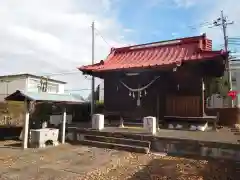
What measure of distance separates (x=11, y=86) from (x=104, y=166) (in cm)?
3135

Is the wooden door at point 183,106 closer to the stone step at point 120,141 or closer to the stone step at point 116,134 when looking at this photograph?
the stone step at point 116,134

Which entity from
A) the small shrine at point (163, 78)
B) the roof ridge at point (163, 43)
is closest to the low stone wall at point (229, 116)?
the small shrine at point (163, 78)

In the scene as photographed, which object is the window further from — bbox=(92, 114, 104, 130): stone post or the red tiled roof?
bbox=(92, 114, 104, 130): stone post

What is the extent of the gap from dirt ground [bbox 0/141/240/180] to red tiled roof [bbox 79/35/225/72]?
19.4 ft

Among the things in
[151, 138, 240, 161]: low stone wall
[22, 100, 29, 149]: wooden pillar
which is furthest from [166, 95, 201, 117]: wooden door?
[22, 100, 29, 149]: wooden pillar

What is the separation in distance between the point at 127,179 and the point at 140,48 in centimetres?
1195

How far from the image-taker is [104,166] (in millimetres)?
7953

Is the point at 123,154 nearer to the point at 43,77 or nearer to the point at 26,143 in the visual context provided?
the point at 26,143

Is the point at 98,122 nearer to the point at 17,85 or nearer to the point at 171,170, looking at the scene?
the point at 171,170

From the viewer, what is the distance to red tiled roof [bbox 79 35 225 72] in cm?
1345

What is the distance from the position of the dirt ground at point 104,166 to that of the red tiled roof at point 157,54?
→ 5.91 m

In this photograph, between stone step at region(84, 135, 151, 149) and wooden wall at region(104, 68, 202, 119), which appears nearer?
stone step at region(84, 135, 151, 149)

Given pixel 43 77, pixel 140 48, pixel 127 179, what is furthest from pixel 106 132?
pixel 43 77

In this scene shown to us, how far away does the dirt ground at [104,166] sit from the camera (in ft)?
22.4
